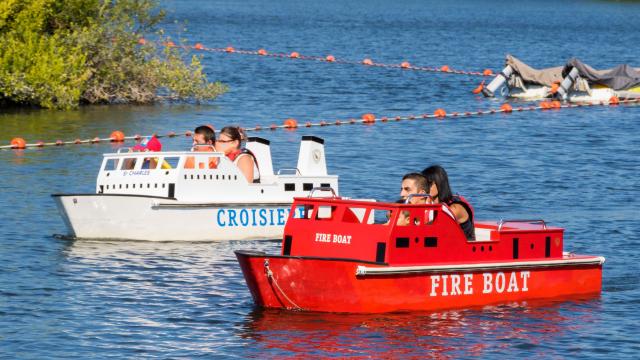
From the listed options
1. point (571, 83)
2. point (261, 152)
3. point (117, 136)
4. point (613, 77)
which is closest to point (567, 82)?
point (571, 83)

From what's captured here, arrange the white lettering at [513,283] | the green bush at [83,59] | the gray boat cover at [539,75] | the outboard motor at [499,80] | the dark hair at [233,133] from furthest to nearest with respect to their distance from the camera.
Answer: the outboard motor at [499,80], the gray boat cover at [539,75], the green bush at [83,59], the dark hair at [233,133], the white lettering at [513,283]

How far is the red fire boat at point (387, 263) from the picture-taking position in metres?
17.8

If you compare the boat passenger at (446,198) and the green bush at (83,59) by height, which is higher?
the green bush at (83,59)

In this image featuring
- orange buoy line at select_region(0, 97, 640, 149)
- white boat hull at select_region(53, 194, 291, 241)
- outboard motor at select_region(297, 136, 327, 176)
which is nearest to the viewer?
white boat hull at select_region(53, 194, 291, 241)

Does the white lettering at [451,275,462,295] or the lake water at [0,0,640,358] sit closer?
the lake water at [0,0,640,358]

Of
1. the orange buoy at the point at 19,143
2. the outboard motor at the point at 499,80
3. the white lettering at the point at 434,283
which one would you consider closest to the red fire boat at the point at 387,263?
the white lettering at the point at 434,283

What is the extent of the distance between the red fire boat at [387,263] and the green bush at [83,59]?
23230mm

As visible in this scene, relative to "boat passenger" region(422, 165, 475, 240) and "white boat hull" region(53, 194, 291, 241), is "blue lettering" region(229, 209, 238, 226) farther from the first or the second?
"boat passenger" region(422, 165, 475, 240)

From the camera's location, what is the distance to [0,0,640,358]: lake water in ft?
57.2

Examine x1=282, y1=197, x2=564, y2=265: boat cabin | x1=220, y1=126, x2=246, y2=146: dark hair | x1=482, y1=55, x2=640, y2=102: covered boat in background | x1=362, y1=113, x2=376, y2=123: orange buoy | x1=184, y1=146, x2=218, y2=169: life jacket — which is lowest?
x1=282, y1=197, x2=564, y2=265: boat cabin

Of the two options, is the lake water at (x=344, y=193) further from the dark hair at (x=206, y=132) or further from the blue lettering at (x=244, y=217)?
the dark hair at (x=206, y=132)

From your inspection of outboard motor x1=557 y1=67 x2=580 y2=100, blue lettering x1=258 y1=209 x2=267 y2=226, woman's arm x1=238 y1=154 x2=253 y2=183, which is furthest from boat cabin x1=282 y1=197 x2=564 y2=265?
outboard motor x1=557 y1=67 x2=580 y2=100

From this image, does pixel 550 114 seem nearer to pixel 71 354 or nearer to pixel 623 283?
pixel 623 283

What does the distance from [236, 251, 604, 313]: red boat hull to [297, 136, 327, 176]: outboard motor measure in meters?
6.01
